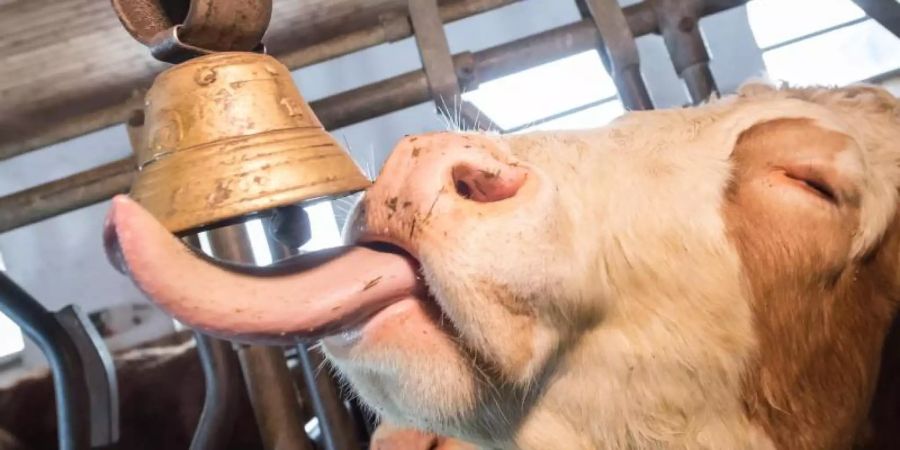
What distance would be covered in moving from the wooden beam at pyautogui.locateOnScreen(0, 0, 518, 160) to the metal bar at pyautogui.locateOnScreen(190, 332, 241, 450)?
57cm

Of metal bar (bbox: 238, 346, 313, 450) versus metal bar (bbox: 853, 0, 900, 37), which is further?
metal bar (bbox: 853, 0, 900, 37)

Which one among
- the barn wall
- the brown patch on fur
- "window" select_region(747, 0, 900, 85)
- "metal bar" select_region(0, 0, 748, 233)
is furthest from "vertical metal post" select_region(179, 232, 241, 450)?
"window" select_region(747, 0, 900, 85)

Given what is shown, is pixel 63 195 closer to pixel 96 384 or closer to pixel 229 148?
pixel 96 384

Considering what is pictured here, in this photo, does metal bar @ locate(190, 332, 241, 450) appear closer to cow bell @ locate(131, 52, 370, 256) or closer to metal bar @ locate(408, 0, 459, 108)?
metal bar @ locate(408, 0, 459, 108)

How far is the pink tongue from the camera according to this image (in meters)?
0.60

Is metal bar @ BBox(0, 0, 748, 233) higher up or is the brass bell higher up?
the brass bell

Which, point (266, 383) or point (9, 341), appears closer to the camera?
point (266, 383)

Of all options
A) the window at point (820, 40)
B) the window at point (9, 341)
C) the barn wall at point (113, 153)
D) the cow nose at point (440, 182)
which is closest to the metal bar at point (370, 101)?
the cow nose at point (440, 182)

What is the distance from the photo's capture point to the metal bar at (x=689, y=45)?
5.72 feet

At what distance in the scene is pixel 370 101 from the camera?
175 centimetres

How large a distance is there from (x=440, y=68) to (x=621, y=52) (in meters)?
0.37

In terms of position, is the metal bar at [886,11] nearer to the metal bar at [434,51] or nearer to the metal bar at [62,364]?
the metal bar at [434,51]

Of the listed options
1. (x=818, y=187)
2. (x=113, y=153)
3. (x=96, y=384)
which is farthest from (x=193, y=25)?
(x=113, y=153)

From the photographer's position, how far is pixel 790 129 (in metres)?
1.04
